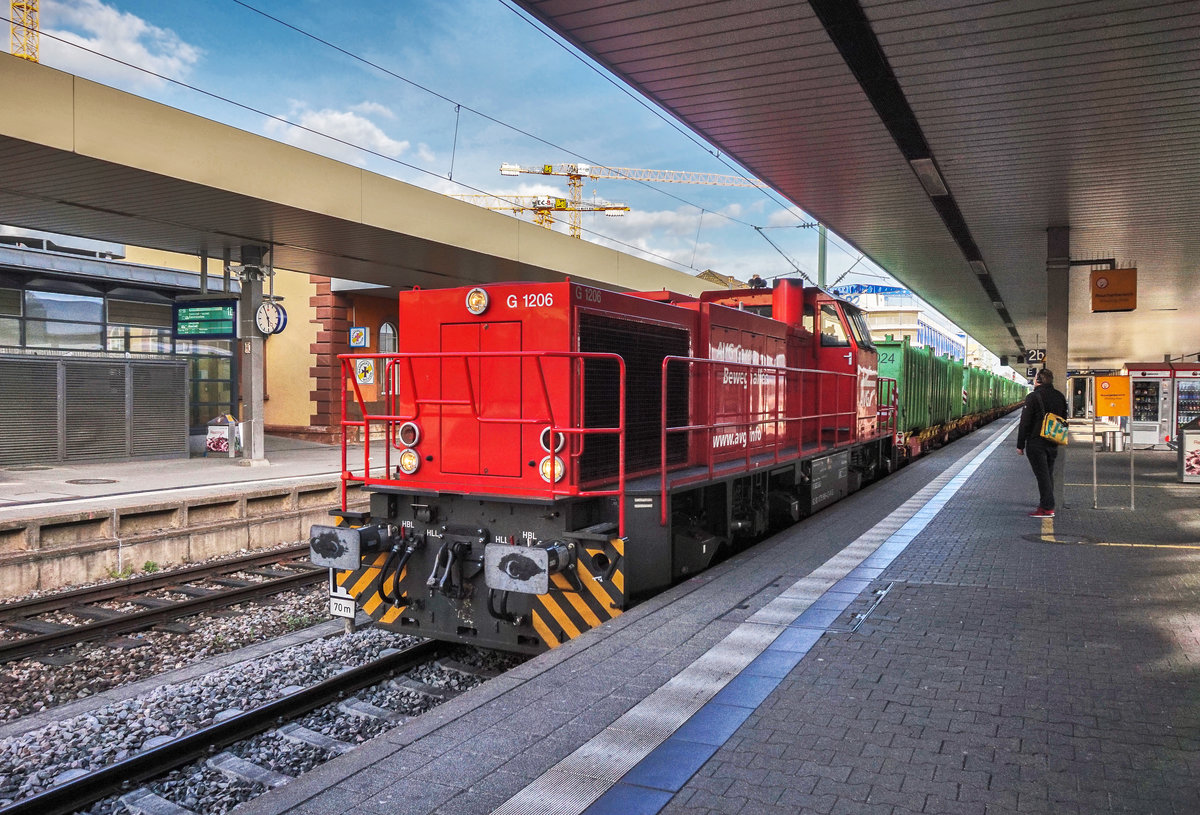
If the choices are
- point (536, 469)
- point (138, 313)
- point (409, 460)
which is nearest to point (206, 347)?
point (138, 313)

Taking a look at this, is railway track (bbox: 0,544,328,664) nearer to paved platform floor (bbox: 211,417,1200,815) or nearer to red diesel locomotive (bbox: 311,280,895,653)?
red diesel locomotive (bbox: 311,280,895,653)

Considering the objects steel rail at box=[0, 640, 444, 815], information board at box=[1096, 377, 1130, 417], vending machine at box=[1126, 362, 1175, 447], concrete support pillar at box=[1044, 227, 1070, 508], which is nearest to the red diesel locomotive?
steel rail at box=[0, 640, 444, 815]

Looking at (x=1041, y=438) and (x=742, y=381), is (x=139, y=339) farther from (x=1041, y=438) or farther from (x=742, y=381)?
(x=1041, y=438)

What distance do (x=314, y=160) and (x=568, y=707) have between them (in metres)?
11.1

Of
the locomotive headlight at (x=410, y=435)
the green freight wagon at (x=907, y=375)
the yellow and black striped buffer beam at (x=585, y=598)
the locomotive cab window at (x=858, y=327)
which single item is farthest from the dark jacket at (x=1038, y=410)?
the locomotive headlight at (x=410, y=435)

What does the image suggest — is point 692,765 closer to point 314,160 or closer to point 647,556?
point 647,556

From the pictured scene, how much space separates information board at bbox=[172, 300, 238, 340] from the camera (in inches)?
628

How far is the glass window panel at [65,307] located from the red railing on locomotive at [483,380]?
43.5 feet

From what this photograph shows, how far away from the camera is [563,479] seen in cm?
571

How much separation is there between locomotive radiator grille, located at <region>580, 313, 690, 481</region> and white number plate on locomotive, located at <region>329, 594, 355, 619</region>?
78.6 inches

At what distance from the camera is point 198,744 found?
15.1 feet

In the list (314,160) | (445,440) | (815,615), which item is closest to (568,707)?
(815,615)

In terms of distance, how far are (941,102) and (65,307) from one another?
654 inches

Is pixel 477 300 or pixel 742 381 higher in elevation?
pixel 477 300
